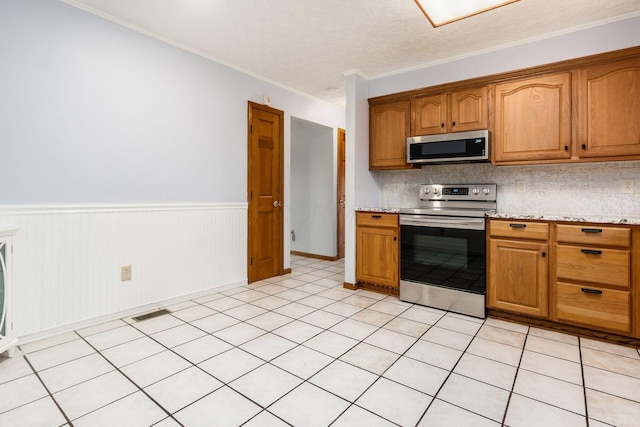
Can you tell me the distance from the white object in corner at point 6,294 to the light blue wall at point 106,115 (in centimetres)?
33

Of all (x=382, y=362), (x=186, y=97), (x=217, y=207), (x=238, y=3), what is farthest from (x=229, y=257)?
(x=238, y=3)

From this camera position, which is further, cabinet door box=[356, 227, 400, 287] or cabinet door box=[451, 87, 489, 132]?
cabinet door box=[356, 227, 400, 287]

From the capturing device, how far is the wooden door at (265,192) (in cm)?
394

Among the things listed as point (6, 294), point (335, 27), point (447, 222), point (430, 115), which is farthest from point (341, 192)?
point (6, 294)

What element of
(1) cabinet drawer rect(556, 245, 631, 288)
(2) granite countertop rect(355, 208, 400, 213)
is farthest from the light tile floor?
(2) granite countertop rect(355, 208, 400, 213)

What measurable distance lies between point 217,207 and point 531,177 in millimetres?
3202

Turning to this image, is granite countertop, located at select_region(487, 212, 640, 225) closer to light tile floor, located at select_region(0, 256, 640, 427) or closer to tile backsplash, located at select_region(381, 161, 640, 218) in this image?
tile backsplash, located at select_region(381, 161, 640, 218)

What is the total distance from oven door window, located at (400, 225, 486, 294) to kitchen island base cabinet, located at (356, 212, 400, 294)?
0.35ft

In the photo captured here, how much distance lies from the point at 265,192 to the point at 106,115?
188 centimetres

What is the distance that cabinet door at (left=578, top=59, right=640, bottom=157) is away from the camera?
250 cm

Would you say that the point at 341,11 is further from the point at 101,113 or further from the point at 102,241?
the point at 102,241

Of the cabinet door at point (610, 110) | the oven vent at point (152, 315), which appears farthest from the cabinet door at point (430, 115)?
the oven vent at point (152, 315)

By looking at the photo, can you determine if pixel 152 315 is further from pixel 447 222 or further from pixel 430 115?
pixel 430 115

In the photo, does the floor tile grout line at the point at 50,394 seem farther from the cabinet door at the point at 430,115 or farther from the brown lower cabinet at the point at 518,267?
the cabinet door at the point at 430,115
